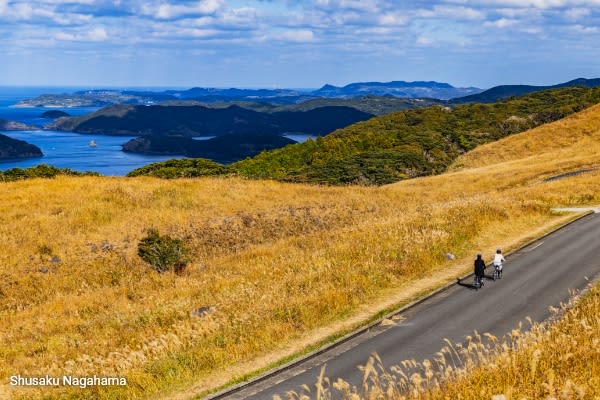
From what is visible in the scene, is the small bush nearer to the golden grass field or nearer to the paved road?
the golden grass field

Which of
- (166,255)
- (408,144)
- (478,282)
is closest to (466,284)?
(478,282)

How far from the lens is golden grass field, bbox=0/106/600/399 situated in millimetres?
13219

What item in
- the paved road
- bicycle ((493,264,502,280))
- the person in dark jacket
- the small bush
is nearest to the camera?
the paved road

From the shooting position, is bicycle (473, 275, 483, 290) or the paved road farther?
bicycle (473, 275, 483, 290)

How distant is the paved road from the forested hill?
6200 cm

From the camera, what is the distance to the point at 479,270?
17.8 meters

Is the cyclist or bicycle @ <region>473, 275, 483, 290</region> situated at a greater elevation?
the cyclist

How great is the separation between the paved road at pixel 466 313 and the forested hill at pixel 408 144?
62003 millimetres

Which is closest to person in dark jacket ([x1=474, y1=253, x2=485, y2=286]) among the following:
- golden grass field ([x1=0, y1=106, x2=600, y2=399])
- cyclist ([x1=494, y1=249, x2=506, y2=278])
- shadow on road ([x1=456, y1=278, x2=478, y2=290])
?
shadow on road ([x1=456, y1=278, x2=478, y2=290])

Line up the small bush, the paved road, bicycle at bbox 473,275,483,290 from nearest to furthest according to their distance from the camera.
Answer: the paved road → bicycle at bbox 473,275,483,290 → the small bush

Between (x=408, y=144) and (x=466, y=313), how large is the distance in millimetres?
96672

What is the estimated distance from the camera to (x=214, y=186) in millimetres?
40031

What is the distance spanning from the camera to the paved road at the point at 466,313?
40.0 feet

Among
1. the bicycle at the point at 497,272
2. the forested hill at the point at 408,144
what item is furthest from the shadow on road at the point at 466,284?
the forested hill at the point at 408,144
